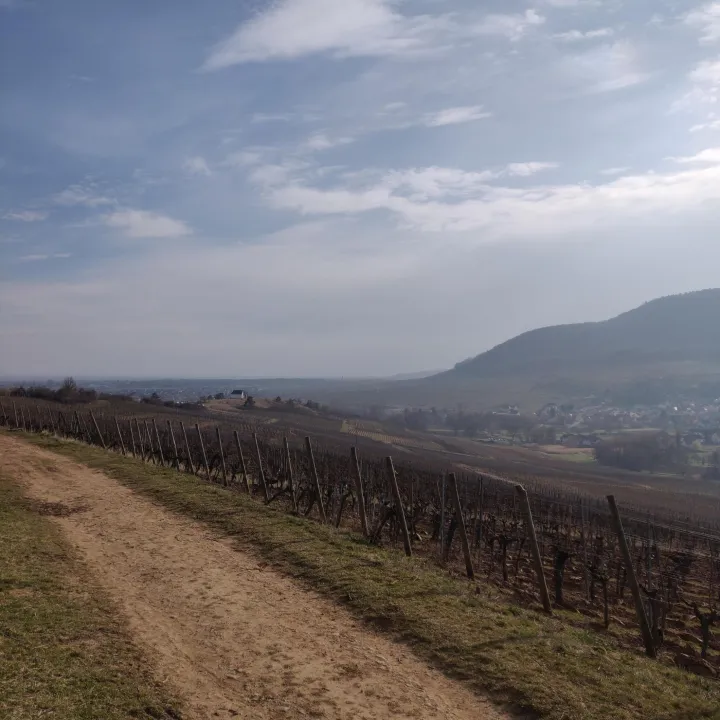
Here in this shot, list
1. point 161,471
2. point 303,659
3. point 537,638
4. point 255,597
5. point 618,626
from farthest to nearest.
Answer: point 161,471 → point 618,626 → point 255,597 → point 537,638 → point 303,659

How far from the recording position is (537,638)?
7414mm

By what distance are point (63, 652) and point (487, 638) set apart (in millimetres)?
4445

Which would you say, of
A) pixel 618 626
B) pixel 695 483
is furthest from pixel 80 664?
pixel 695 483

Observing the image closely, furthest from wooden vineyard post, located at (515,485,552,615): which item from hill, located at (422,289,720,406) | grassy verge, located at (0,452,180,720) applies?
hill, located at (422,289,720,406)

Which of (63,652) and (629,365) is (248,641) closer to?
(63,652)

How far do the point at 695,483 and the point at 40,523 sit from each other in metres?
58.9

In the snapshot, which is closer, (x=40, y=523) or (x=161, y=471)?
(x=40, y=523)

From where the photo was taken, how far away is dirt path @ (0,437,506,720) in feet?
19.1

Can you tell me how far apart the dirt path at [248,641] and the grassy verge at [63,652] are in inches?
10.2

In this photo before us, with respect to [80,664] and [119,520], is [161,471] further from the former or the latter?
[80,664]

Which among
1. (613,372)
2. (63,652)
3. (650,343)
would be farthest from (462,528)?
(650,343)

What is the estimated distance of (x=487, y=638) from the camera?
7.26 m

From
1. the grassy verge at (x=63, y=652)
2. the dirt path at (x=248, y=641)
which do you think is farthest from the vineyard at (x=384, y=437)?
the grassy verge at (x=63, y=652)

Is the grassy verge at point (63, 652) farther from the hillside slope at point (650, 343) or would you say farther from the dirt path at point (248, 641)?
the hillside slope at point (650, 343)
